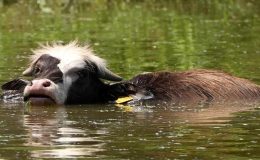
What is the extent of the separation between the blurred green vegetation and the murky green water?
0.02 meters

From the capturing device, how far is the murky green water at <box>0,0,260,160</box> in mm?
9367

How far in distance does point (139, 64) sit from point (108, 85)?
15.6ft

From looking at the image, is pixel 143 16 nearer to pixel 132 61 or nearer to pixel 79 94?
pixel 132 61

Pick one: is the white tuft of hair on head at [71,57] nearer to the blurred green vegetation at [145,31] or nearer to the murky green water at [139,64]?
the murky green water at [139,64]

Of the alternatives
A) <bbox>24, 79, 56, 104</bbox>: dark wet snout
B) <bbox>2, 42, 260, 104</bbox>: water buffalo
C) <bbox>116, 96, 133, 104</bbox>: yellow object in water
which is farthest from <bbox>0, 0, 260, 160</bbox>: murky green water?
<bbox>2, 42, 260, 104</bbox>: water buffalo

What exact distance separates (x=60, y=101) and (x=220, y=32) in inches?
549

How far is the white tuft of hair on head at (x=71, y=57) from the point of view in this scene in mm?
13359

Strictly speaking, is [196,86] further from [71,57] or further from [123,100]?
[71,57]

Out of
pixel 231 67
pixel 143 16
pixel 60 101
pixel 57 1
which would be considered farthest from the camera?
pixel 57 1

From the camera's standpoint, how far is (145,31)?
90.3 ft

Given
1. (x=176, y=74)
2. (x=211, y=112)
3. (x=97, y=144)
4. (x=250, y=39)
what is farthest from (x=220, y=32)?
(x=97, y=144)

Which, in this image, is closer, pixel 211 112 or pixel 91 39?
pixel 211 112

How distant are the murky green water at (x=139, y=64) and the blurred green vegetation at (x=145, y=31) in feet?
0.08

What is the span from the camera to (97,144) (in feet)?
31.2
